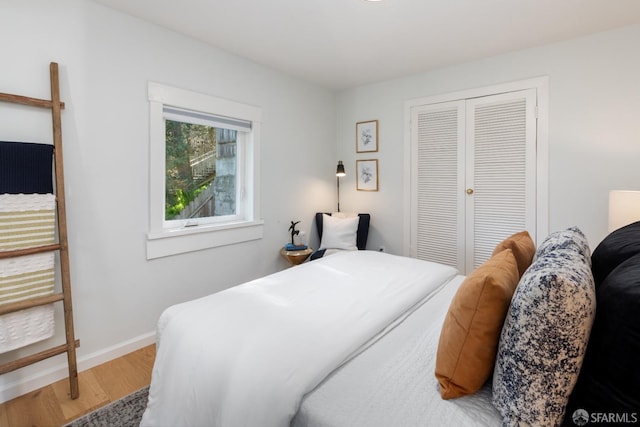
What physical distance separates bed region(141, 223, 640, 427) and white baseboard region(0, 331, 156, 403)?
111 centimetres

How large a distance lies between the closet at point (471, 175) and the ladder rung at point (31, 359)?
10.2ft

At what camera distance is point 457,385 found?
950 mm

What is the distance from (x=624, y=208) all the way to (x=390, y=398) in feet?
7.24

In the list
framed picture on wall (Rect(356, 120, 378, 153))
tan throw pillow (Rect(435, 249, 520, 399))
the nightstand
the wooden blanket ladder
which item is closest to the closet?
framed picture on wall (Rect(356, 120, 378, 153))

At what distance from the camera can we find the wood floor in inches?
68.2

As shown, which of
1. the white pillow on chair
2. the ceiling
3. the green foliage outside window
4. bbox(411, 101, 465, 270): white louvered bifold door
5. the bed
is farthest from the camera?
the white pillow on chair

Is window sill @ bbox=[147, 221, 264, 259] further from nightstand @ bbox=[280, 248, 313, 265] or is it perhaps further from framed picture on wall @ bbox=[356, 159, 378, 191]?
framed picture on wall @ bbox=[356, 159, 378, 191]

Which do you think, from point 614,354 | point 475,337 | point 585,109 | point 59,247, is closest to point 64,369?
point 59,247

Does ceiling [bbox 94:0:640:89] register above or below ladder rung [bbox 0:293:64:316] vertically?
above

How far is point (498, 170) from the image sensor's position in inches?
120

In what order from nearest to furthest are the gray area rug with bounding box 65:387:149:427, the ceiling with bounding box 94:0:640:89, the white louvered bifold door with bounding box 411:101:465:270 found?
the gray area rug with bounding box 65:387:149:427
the ceiling with bounding box 94:0:640:89
the white louvered bifold door with bounding box 411:101:465:270

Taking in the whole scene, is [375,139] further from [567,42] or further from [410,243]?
[567,42]

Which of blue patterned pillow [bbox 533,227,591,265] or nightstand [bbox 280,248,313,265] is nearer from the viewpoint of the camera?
blue patterned pillow [bbox 533,227,591,265]

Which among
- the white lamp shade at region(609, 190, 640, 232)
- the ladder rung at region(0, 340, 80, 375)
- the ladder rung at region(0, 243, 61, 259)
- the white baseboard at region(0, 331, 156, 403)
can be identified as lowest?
the white baseboard at region(0, 331, 156, 403)
